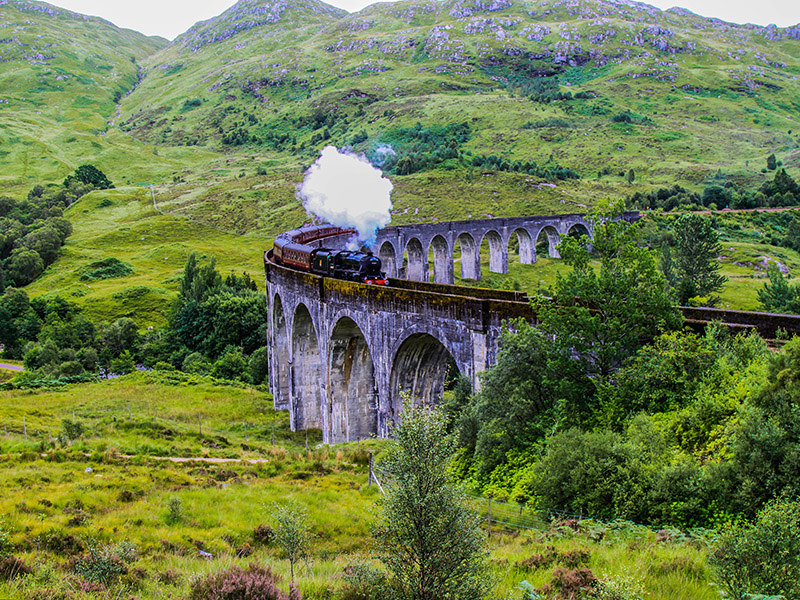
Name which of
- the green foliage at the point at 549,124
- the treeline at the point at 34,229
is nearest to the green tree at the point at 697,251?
the treeline at the point at 34,229

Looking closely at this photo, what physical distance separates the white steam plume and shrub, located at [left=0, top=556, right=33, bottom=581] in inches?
1408

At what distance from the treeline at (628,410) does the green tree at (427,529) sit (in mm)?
6547

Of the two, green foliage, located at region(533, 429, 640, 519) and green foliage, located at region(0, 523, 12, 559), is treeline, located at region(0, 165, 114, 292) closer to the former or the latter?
green foliage, located at region(0, 523, 12, 559)

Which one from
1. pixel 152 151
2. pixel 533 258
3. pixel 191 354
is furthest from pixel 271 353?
pixel 152 151

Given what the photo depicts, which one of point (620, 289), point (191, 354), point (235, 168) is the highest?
point (235, 168)

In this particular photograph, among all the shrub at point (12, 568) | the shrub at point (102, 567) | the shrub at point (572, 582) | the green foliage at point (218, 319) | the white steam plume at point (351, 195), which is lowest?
the green foliage at point (218, 319)

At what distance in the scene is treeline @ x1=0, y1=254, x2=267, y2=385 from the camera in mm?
56812

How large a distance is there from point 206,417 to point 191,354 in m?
22.7

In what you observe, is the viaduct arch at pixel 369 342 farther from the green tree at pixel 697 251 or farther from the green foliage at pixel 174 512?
the green tree at pixel 697 251

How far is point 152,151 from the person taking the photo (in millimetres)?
193125

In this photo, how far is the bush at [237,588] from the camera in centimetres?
814

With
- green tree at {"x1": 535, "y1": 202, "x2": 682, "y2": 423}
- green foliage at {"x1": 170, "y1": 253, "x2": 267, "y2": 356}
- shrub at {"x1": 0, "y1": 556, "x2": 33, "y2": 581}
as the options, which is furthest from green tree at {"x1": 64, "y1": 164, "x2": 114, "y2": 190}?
shrub at {"x1": 0, "y1": 556, "x2": 33, "y2": 581}

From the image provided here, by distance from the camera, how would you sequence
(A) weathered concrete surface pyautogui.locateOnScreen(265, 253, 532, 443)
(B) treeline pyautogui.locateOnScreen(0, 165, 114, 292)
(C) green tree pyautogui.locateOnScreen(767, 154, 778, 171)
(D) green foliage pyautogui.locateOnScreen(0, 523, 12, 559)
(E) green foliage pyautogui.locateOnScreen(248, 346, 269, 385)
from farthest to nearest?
(C) green tree pyautogui.locateOnScreen(767, 154, 778, 171)
(B) treeline pyautogui.locateOnScreen(0, 165, 114, 292)
(E) green foliage pyautogui.locateOnScreen(248, 346, 269, 385)
(A) weathered concrete surface pyautogui.locateOnScreen(265, 253, 532, 443)
(D) green foliage pyautogui.locateOnScreen(0, 523, 12, 559)

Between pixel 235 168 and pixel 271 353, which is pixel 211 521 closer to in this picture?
pixel 271 353
